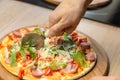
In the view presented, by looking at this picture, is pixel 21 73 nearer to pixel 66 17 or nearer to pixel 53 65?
pixel 53 65

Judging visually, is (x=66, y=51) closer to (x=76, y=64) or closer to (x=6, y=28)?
(x=76, y=64)

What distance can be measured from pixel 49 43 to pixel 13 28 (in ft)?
0.79

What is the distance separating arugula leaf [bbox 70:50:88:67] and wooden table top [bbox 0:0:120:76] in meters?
0.10

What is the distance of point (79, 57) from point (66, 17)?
0.45ft

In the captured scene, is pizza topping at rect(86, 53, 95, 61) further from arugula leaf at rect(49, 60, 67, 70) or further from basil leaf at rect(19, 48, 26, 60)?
basil leaf at rect(19, 48, 26, 60)

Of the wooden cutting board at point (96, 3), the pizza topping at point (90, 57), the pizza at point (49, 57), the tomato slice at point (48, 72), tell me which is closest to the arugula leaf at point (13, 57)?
the pizza at point (49, 57)

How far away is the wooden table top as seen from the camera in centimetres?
104

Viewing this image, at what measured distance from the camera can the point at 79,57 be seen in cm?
94

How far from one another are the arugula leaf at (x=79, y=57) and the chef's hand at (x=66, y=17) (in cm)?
8

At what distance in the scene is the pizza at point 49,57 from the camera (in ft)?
2.93

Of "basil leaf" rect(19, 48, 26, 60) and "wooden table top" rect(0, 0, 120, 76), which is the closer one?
"basil leaf" rect(19, 48, 26, 60)

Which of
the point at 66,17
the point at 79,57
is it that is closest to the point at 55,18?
the point at 66,17

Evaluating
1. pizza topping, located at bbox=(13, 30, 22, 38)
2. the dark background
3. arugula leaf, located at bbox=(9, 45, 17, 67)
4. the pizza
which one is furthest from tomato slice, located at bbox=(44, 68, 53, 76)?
the dark background

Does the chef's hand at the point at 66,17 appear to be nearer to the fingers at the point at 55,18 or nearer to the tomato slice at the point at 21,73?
the fingers at the point at 55,18
